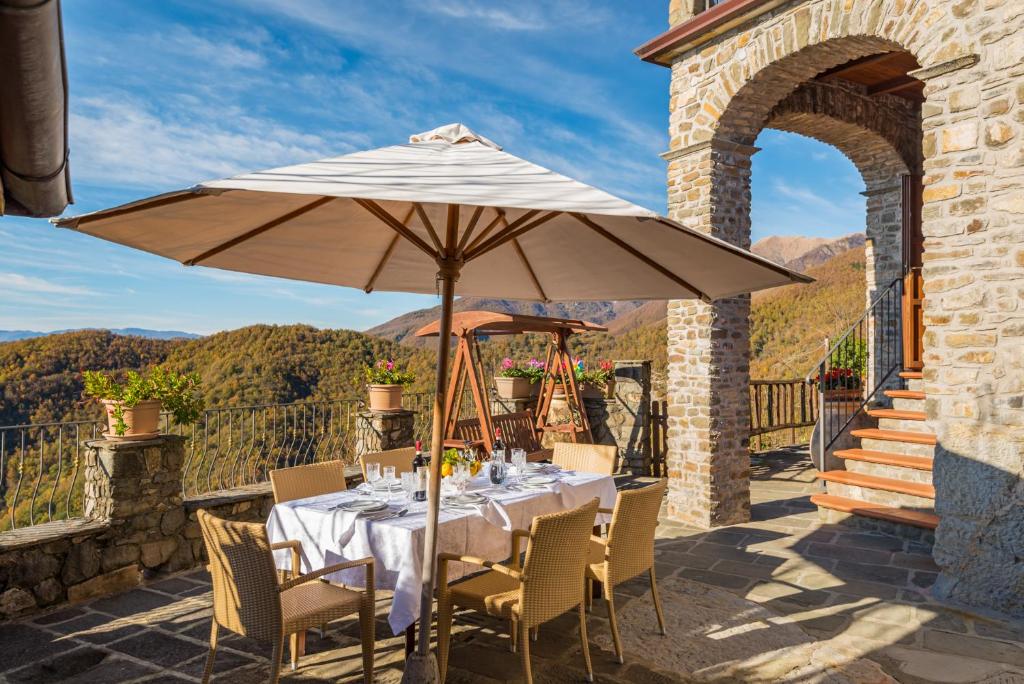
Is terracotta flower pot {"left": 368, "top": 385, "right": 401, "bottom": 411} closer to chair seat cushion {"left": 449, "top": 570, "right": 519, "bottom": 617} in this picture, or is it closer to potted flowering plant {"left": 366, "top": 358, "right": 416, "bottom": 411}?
potted flowering plant {"left": 366, "top": 358, "right": 416, "bottom": 411}

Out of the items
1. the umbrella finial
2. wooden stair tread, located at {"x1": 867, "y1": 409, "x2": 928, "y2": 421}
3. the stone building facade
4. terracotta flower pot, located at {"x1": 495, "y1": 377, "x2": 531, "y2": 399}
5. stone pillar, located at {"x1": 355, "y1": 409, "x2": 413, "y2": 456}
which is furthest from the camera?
terracotta flower pot, located at {"x1": 495, "y1": 377, "x2": 531, "y2": 399}

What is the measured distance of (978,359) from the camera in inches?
171

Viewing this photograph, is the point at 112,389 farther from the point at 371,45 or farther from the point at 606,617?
the point at 371,45

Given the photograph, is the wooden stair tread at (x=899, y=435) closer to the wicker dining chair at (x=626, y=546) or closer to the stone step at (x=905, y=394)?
the stone step at (x=905, y=394)

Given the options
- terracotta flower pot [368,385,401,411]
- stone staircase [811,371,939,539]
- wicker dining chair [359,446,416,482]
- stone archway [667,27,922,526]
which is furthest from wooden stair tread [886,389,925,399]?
terracotta flower pot [368,385,401,411]

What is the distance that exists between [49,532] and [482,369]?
4258 millimetres

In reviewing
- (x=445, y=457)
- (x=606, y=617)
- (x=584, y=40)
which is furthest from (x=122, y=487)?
(x=584, y=40)

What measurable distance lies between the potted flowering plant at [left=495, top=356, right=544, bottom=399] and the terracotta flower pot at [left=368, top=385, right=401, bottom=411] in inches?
111

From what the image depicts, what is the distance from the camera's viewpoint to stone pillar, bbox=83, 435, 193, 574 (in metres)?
4.58

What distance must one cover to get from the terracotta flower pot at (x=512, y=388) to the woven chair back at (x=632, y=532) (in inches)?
222

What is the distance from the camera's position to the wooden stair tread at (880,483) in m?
5.79

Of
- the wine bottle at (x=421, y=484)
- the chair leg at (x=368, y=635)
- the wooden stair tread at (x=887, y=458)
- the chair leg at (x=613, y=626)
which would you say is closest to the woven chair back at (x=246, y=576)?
the chair leg at (x=368, y=635)

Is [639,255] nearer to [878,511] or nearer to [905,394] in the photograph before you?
[878,511]

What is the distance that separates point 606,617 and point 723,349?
3.14 m
